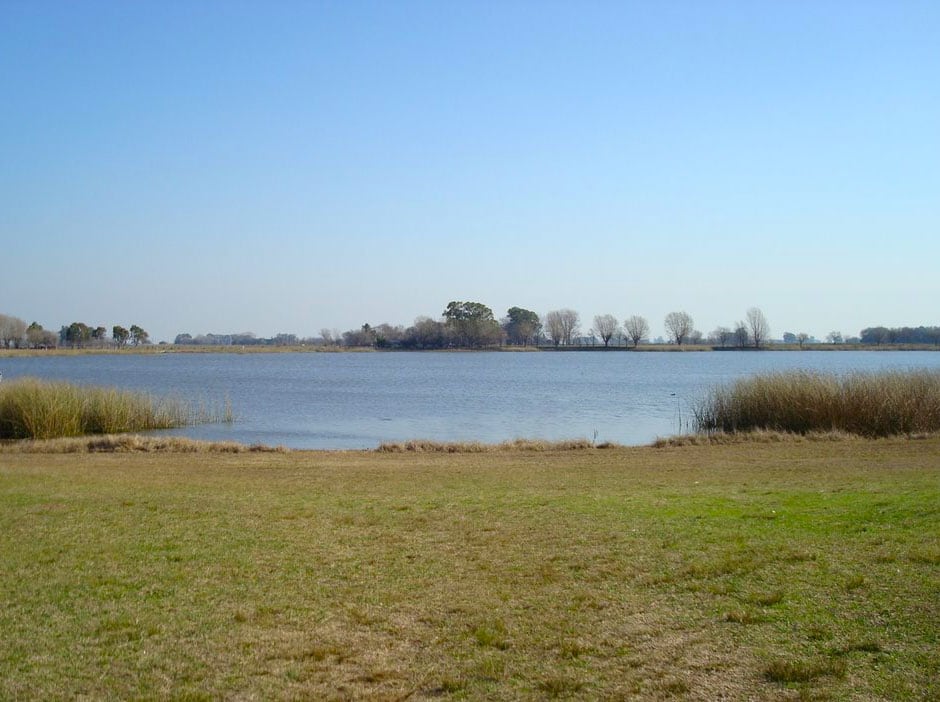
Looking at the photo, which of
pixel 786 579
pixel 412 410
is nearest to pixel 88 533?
pixel 786 579

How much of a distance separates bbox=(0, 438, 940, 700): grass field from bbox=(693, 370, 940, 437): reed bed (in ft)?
47.4

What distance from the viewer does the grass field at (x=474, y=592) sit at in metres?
5.56

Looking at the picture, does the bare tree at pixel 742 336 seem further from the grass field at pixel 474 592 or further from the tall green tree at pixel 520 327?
the grass field at pixel 474 592

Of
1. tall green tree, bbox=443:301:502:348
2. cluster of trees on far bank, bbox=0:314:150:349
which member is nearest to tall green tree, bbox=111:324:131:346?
cluster of trees on far bank, bbox=0:314:150:349

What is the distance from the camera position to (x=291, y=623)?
679 centimetres

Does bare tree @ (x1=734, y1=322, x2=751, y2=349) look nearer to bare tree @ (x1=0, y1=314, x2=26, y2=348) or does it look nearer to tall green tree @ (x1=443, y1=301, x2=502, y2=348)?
tall green tree @ (x1=443, y1=301, x2=502, y2=348)

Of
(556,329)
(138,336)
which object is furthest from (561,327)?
(138,336)

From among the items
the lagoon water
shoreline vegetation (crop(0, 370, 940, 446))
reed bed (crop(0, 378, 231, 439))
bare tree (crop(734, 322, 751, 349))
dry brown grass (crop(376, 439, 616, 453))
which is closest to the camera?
dry brown grass (crop(376, 439, 616, 453))

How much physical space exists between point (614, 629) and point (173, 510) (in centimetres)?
765

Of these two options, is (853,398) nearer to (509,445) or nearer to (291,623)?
(509,445)

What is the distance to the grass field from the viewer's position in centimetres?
556

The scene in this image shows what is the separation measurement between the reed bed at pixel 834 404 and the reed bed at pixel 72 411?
22.5m

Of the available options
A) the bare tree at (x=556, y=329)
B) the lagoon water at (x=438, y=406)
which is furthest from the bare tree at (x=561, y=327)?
the lagoon water at (x=438, y=406)

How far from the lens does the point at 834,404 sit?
2733cm
